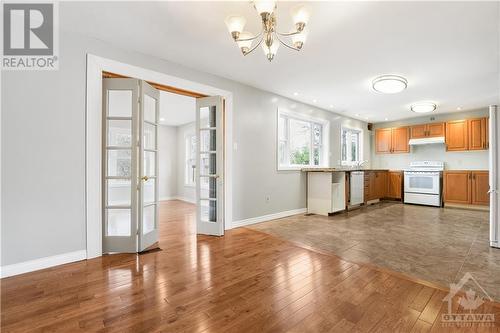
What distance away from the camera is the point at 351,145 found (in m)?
7.53

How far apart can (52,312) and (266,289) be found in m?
1.59

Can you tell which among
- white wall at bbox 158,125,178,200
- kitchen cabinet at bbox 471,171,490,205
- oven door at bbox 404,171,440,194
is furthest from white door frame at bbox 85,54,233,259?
kitchen cabinet at bbox 471,171,490,205

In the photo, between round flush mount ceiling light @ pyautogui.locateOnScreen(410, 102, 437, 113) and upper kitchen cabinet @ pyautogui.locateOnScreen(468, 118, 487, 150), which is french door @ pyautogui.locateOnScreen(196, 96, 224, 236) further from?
upper kitchen cabinet @ pyautogui.locateOnScreen(468, 118, 487, 150)

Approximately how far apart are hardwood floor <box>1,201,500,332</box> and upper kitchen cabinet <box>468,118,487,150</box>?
5904mm

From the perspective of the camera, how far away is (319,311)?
5.53ft

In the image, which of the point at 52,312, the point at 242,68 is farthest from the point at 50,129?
the point at 242,68

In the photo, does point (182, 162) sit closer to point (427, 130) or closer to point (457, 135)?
point (427, 130)

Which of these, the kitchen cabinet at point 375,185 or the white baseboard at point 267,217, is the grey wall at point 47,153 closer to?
the white baseboard at point 267,217

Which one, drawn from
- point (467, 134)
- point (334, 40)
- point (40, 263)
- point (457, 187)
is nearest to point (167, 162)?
point (40, 263)

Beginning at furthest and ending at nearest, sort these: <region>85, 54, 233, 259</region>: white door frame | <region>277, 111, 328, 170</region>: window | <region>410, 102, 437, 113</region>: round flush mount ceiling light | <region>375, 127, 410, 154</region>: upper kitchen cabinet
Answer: <region>375, 127, 410, 154</region>: upper kitchen cabinet
<region>410, 102, 437, 113</region>: round flush mount ceiling light
<region>277, 111, 328, 170</region>: window
<region>85, 54, 233, 259</region>: white door frame

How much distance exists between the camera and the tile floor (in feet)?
7.79

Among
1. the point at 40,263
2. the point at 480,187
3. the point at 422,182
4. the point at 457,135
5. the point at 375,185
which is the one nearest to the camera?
the point at 40,263

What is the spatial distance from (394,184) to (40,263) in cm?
812

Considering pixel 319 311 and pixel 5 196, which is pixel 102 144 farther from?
pixel 319 311
